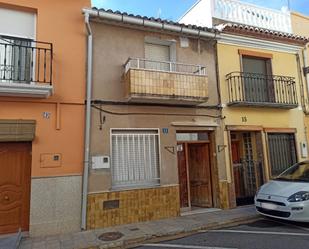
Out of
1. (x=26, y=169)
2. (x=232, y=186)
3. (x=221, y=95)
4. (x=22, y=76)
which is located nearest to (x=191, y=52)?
(x=221, y=95)

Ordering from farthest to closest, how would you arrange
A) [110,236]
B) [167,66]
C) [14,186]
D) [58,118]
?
1. [167,66]
2. [58,118]
3. [14,186]
4. [110,236]

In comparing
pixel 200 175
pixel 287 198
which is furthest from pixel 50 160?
pixel 287 198

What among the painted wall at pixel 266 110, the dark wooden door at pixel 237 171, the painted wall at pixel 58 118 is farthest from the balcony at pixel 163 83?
the dark wooden door at pixel 237 171

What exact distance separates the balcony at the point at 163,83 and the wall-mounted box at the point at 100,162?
68.8 inches

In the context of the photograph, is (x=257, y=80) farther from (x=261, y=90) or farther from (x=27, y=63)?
(x=27, y=63)

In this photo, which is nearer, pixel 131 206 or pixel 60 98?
pixel 60 98

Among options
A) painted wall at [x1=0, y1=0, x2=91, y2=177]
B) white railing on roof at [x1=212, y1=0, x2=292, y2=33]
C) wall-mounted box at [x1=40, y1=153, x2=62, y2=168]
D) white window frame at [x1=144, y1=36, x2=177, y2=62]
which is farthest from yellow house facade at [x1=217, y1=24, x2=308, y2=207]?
wall-mounted box at [x1=40, y1=153, x2=62, y2=168]

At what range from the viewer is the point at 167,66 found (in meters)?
8.58

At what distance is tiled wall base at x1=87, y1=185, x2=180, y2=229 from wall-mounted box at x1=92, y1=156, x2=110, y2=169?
0.70 m

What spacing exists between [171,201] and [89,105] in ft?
11.6

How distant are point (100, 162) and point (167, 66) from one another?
12.0 ft

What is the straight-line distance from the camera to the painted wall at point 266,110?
912cm

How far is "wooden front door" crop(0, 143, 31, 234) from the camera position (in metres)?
Answer: 6.45

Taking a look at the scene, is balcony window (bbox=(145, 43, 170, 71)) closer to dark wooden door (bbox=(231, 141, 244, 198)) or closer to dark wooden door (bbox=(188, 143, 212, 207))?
dark wooden door (bbox=(188, 143, 212, 207))
